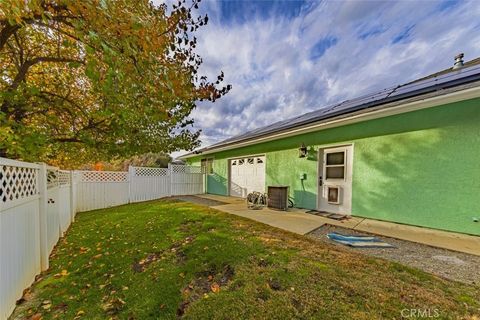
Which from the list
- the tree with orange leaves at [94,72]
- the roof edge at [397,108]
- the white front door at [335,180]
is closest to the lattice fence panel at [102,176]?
the tree with orange leaves at [94,72]

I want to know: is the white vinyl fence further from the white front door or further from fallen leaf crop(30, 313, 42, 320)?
the white front door

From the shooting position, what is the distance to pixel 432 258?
317 cm

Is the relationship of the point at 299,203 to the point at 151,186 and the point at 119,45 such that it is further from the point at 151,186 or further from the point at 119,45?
the point at 151,186

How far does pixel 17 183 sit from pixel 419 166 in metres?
7.79

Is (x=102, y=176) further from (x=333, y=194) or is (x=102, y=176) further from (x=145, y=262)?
(x=333, y=194)

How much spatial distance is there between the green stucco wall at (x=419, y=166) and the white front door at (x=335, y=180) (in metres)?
0.19

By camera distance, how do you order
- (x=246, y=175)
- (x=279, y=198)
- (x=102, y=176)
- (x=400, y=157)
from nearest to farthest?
(x=400, y=157) → (x=279, y=198) → (x=102, y=176) → (x=246, y=175)

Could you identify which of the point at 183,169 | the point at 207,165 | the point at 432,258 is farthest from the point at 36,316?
the point at 207,165

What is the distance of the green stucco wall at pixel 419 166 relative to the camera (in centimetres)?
421

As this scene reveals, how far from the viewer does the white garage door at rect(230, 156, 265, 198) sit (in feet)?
30.7

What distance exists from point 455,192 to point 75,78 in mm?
9714

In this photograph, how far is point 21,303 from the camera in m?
2.41

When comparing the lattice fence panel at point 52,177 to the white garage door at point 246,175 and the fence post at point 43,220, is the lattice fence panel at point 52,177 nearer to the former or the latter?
the fence post at point 43,220

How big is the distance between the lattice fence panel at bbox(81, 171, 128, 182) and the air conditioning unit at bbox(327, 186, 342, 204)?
9.60 metres
